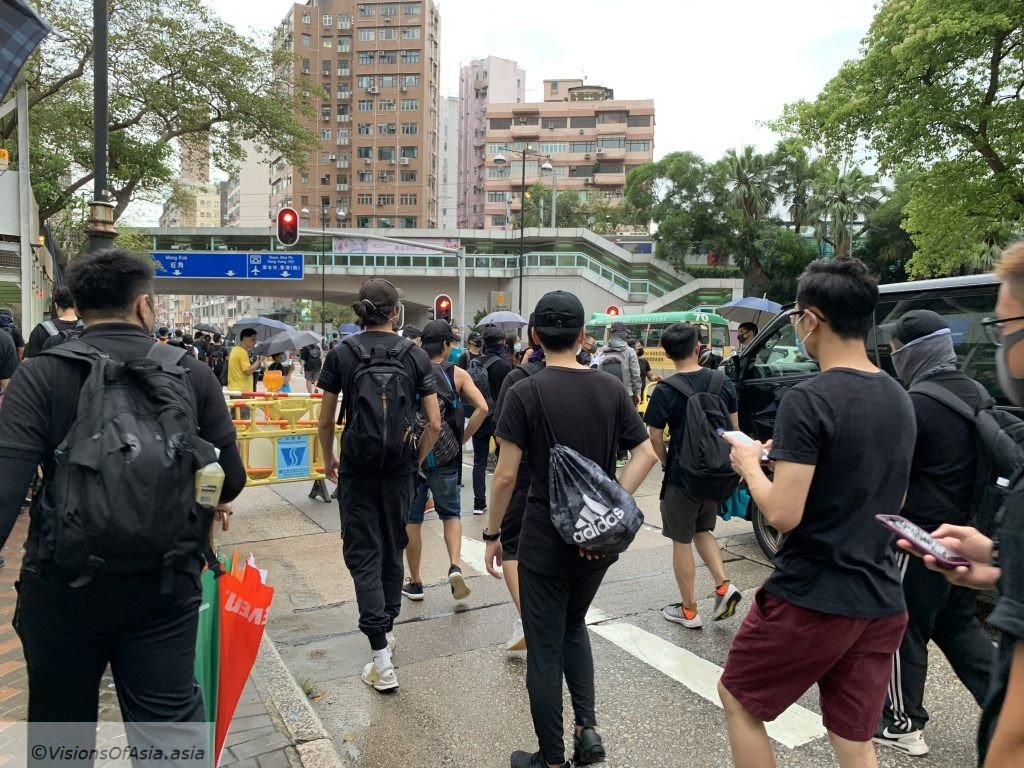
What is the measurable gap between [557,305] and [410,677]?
7.44ft

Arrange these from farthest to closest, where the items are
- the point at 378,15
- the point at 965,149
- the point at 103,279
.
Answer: the point at 378,15 → the point at 965,149 → the point at 103,279

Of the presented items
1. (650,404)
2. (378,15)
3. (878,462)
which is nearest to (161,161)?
(650,404)

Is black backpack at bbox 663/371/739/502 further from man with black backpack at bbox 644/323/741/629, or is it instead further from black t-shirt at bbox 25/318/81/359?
black t-shirt at bbox 25/318/81/359

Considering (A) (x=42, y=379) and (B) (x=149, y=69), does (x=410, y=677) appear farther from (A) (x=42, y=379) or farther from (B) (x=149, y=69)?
(B) (x=149, y=69)

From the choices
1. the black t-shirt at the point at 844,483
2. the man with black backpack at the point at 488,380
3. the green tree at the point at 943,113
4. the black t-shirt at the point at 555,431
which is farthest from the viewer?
the green tree at the point at 943,113

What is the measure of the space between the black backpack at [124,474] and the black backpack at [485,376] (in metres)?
5.95

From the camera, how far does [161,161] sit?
2112 cm

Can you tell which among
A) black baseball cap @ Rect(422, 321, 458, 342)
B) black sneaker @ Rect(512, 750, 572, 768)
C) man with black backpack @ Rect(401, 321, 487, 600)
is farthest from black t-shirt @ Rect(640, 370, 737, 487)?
black sneaker @ Rect(512, 750, 572, 768)

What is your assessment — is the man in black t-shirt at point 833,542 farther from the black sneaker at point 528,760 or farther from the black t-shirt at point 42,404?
the black t-shirt at point 42,404

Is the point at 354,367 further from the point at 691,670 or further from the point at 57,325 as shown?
the point at 57,325

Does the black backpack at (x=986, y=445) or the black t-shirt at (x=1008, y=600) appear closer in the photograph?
the black t-shirt at (x=1008, y=600)

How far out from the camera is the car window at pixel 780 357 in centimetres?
593

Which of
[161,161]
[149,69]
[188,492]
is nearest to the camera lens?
[188,492]

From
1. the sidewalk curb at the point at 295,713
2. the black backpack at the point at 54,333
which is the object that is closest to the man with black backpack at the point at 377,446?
the sidewalk curb at the point at 295,713
